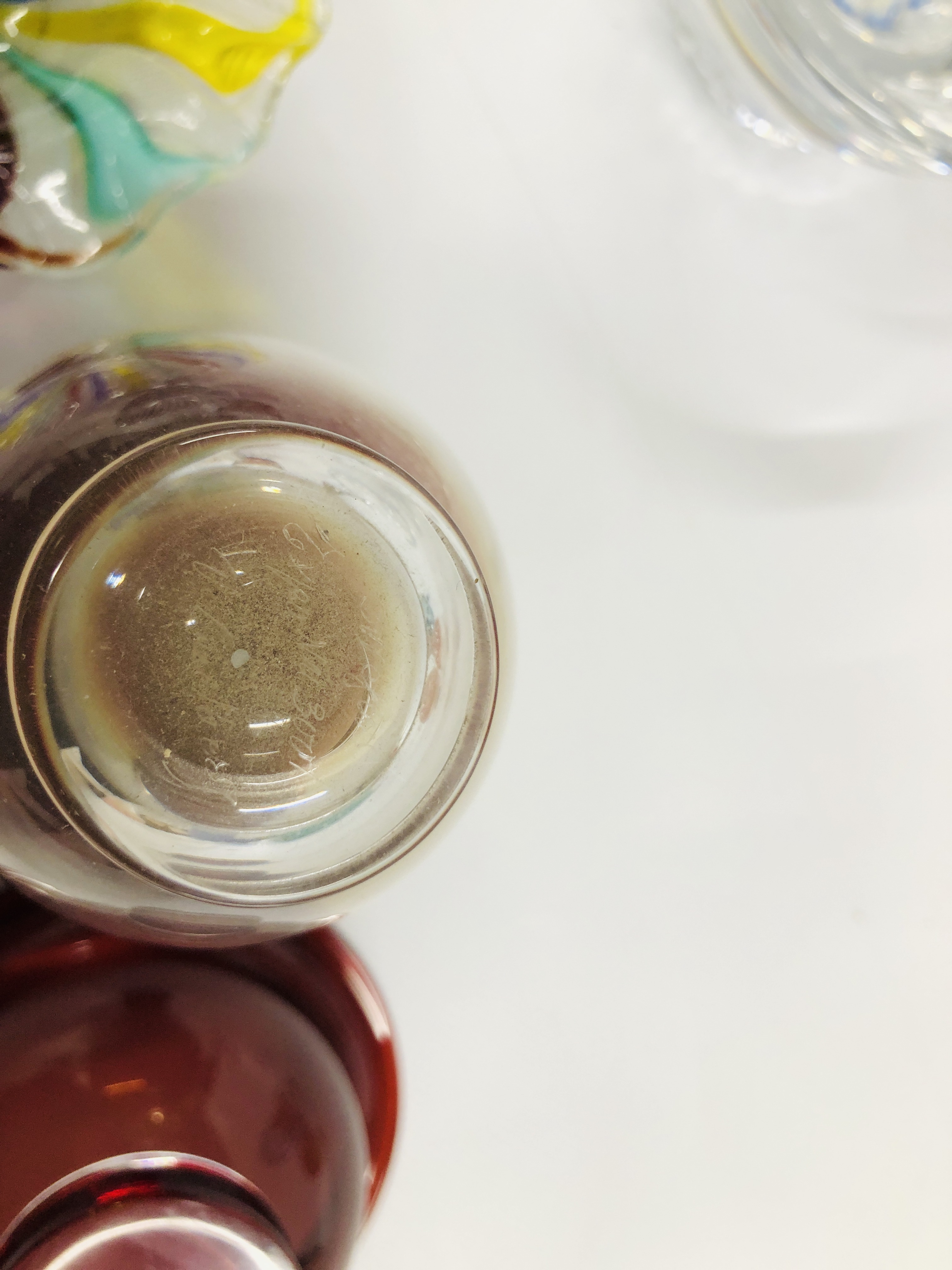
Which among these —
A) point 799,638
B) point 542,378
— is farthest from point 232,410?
point 799,638

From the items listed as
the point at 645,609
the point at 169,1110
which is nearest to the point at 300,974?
the point at 169,1110

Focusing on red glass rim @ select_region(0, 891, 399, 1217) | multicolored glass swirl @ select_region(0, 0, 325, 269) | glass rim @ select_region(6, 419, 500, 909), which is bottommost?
red glass rim @ select_region(0, 891, 399, 1217)

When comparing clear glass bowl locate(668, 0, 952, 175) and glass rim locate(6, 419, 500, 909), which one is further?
clear glass bowl locate(668, 0, 952, 175)

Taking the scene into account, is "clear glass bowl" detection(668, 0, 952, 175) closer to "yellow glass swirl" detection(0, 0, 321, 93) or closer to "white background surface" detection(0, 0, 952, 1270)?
"white background surface" detection(0, 0, 952, 1270)

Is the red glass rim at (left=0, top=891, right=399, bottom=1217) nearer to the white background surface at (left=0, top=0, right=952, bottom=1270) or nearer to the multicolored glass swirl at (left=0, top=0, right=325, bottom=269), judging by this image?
the white background surface at (left=0, top=0, right=952, bottom=1270)

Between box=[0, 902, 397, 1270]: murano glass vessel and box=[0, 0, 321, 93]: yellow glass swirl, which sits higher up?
box=[0, 0, 321, 93]: yellow glass swirl

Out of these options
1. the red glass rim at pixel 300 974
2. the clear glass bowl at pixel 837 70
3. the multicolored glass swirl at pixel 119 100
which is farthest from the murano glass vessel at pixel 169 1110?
the clear glass bowl at pixel 837 70

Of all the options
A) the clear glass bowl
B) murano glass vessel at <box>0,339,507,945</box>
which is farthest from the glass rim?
the clear glass bowl

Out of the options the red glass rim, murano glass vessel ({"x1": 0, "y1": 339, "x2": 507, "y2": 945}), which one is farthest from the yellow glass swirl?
the red glass rim
